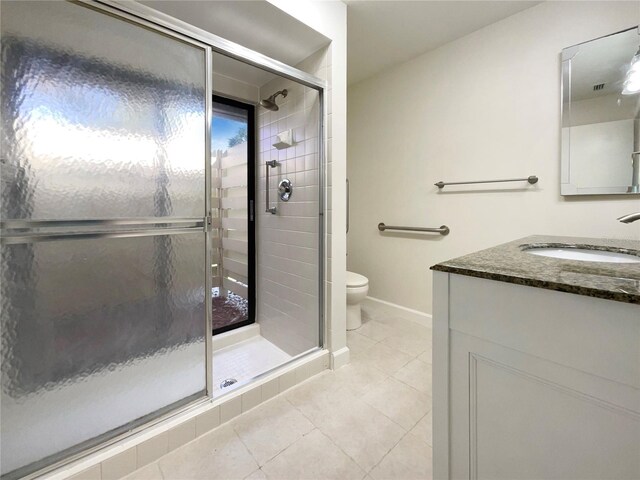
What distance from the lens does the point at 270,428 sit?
128 centimetres

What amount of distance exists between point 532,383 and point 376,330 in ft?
5.57

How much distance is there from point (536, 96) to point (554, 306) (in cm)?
180

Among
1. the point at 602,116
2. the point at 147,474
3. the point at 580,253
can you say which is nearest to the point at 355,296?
the point at 580,253

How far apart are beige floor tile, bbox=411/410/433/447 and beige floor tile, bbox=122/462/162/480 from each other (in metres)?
1.08

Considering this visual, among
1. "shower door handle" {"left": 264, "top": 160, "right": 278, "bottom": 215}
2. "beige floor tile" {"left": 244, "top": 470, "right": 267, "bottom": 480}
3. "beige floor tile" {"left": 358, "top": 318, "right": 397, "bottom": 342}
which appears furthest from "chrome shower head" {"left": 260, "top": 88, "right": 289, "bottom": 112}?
"beige floor tile" {"left": 244, "top": 470, "right": 267, "bottom": 480}

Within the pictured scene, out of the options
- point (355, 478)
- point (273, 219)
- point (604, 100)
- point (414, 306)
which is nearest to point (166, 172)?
point (273, 219)

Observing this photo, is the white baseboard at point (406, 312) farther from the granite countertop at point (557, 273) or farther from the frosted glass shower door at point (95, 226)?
the frosted glass shower door at point (95, 226)

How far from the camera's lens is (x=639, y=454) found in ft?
1.80

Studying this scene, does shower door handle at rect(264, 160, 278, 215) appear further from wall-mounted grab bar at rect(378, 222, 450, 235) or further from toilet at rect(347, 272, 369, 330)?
wall-mounted grab bar at rect(378, 222, 450, 235)

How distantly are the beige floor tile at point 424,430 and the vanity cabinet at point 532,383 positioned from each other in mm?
433

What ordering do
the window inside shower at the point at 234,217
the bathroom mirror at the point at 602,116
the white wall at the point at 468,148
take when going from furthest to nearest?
the window inside shower at the point at 234,217 → the white wall at the point at 468,148 → the bathroom mirror at the point at 602,116

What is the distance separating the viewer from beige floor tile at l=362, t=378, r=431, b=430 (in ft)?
4.40

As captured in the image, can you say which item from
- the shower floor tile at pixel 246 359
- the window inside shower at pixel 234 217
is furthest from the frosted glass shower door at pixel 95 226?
the window inside shower at pixel 234 217

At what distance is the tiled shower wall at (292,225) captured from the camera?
182 cm
